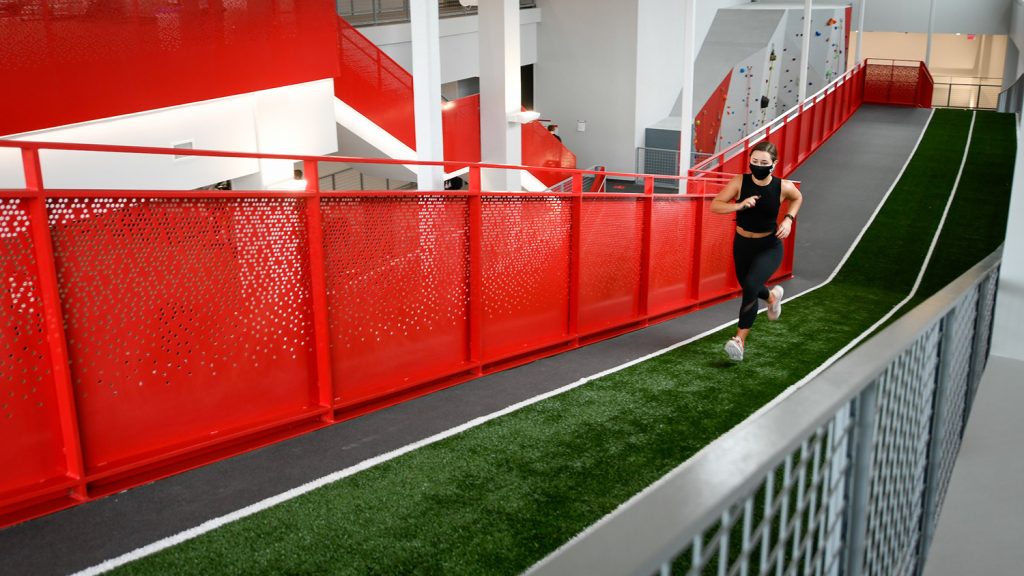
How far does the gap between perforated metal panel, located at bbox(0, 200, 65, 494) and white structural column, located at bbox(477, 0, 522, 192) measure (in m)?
13.1

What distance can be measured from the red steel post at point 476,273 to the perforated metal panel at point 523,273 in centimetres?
9

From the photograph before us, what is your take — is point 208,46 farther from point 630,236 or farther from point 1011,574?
point 1011,574

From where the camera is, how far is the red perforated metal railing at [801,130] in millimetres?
18562

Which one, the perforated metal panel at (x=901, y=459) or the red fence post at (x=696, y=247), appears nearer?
the perforated metal panel at (x=901, y=459)

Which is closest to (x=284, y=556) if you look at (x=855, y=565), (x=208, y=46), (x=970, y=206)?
(x=855, y=565)

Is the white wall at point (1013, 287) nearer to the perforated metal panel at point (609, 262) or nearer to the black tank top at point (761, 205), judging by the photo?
the black tank top at point (761, 205)

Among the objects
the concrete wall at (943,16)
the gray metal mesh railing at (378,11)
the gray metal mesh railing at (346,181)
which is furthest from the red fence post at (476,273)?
the concrete wall at (943,16)

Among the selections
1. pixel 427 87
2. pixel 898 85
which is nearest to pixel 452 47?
pixel 427 87

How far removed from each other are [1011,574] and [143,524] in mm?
4131

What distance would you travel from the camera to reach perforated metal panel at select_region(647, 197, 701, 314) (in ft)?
34.9

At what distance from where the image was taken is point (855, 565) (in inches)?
107

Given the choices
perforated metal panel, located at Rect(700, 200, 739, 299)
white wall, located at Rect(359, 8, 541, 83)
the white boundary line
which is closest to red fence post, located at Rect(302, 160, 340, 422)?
the white boundary line

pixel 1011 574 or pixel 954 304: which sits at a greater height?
pixel 954 304

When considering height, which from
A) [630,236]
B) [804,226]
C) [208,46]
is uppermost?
[208,46]
